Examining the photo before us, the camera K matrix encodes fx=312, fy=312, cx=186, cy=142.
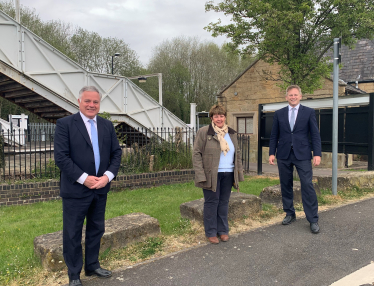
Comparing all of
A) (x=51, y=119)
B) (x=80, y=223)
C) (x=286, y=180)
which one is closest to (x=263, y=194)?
(x=286, y=180)

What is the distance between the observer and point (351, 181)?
6.49 metres

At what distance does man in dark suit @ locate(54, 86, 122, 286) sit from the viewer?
108 inches

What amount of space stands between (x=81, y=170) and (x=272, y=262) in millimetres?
2186

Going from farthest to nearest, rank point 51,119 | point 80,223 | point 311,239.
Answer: point 51,119 → point 311,239 → point 80,223

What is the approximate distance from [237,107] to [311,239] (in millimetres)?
15009

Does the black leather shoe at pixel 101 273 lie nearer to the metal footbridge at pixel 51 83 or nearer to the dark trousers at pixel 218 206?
the dark trousers at pixel 218 206

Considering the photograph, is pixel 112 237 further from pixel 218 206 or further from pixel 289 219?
pixel 289 219

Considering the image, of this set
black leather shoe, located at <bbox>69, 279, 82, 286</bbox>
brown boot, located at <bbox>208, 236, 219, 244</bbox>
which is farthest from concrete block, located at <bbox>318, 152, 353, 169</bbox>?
black leather shoe, located at <bbox>69, 279, 82, 286</bbox>

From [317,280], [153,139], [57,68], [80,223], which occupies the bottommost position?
[317,280]

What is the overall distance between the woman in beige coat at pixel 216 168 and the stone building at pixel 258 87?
Answer: 1322 cm

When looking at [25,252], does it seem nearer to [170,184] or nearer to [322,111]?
[170,184]

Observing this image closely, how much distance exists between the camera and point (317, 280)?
2928mm

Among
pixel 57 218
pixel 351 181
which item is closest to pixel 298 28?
pixel 351 181

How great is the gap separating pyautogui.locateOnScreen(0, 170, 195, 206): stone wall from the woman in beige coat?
187 inches
